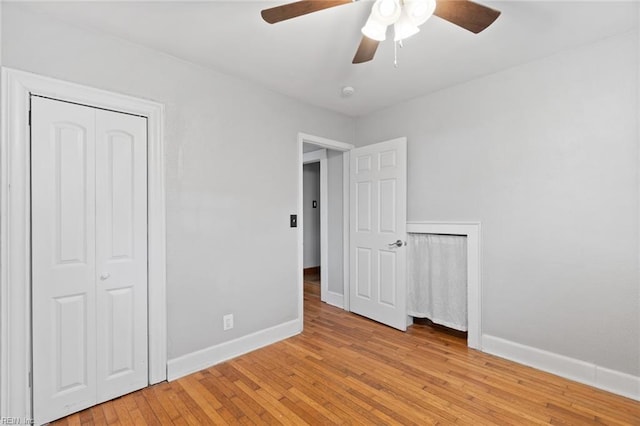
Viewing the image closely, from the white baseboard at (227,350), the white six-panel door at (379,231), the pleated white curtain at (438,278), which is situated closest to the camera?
the white baseboard at (227,350)

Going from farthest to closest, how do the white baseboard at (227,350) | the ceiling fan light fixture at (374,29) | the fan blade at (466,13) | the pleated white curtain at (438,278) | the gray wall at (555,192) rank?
1. the pleated white curtain at (438,278)
2. the white baseboard at (227,350)
3. the gray wall at (555,192)
4. the ceiling fan light fixture at (374,29)
5. the fan blade at (466,13)

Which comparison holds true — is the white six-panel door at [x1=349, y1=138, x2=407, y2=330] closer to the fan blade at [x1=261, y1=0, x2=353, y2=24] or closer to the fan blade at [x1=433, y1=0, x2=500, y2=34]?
the fan blade at [x1=433, y1=0, x2=500, y2=34]

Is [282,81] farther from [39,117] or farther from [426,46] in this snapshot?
[39,117]

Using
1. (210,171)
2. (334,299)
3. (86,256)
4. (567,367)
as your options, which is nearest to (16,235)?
(86,256)

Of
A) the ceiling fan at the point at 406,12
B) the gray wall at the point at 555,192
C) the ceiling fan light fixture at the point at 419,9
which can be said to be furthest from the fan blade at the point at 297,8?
the gray wall at the point at 555,192

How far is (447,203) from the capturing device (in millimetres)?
3002

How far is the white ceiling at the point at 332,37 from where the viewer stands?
183 cm

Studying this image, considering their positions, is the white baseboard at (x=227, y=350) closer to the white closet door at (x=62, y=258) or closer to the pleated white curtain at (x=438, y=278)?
the white closet door at (x=62, y=258)

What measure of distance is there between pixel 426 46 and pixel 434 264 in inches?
80.1

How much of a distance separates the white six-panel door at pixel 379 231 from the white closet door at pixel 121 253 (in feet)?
7.50

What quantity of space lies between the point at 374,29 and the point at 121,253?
2.17m

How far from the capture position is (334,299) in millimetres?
4121

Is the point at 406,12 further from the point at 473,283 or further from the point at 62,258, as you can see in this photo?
the point at 62,258

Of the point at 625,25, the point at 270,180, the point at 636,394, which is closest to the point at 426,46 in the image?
the point at 625,25
